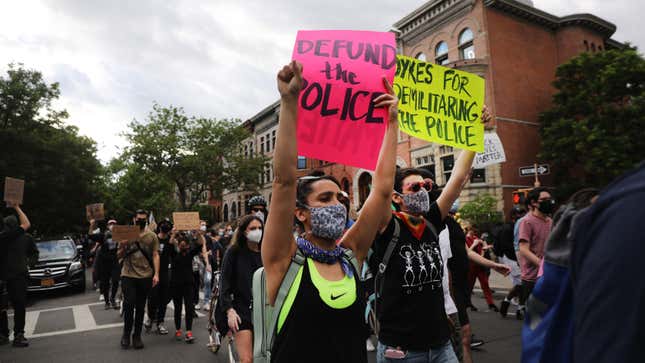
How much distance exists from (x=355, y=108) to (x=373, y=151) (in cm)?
30

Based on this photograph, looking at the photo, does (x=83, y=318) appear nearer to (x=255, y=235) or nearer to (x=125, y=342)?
(x=125, y=342)

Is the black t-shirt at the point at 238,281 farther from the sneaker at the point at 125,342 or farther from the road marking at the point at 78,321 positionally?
the road marking at the point at 78,321

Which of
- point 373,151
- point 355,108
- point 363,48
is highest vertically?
point 363,48

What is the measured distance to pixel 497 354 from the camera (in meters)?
5.57

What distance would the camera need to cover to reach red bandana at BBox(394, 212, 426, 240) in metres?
2.94

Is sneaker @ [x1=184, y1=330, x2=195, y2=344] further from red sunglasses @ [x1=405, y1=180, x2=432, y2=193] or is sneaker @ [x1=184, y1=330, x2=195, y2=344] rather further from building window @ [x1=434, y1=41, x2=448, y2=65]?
building window @ [x1=434, y1=41, x2=448, y2=65]

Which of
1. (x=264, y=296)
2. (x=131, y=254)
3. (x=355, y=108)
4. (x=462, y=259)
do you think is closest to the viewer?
(x=264, y=296)

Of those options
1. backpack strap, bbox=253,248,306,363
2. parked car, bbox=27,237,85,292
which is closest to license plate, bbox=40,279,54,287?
parked car, bbox=27,237,85,292

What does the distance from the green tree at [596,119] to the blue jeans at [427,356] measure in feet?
70.5

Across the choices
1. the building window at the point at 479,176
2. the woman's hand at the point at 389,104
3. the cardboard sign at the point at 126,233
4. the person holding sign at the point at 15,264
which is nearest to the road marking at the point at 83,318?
the person holding sign at the point at 15,264

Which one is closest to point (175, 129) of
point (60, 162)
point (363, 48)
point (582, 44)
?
point (60, 162)

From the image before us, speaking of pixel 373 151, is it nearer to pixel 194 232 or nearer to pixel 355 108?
pixel 355 108

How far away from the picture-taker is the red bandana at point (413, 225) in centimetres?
294

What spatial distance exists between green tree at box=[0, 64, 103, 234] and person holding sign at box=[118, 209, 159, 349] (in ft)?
64.6
